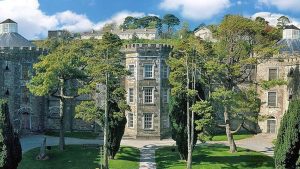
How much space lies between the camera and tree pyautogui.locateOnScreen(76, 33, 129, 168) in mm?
33125

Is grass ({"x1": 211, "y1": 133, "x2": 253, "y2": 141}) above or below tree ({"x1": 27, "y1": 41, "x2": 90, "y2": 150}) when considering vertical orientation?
below

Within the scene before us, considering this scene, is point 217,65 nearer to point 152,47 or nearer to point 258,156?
point 258,156

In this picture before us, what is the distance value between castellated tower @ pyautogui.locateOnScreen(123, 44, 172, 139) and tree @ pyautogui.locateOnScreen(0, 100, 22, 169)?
20.5m

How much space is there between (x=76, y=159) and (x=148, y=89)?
44.5 feet

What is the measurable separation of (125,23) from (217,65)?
358ft

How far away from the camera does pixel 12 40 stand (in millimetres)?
48562

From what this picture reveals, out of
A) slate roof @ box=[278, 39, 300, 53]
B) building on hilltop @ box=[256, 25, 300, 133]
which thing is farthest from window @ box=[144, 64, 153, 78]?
slate roof @ box=[278, 39, 300, 53]

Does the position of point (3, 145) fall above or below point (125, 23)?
below

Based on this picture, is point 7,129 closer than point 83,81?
Yes

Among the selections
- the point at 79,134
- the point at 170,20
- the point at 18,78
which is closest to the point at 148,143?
the point at 79,134

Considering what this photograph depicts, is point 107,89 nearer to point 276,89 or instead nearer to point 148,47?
point 148,47

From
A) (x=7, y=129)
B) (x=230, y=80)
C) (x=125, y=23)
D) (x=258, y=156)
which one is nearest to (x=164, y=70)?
(x=230, y=80)

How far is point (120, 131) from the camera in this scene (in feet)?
116

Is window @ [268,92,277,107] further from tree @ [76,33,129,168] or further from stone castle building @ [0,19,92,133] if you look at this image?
tree @ [76,33,129,168]
